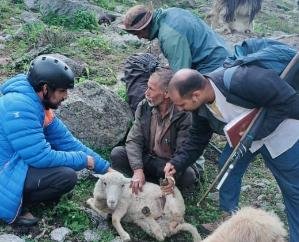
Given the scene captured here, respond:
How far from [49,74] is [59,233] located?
5.25 feet

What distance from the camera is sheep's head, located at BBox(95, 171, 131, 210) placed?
537cm

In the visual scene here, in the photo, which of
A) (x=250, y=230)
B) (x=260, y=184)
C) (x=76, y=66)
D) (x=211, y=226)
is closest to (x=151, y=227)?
(x=211, y=226)

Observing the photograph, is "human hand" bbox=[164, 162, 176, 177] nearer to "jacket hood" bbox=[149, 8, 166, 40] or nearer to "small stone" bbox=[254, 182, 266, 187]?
"jacket hood" bbox=[149, 8, 166, 40]

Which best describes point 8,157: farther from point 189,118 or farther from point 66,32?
point 66,32

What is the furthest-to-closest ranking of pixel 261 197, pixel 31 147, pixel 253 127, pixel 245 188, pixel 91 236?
pixel 245 188, pixel 261 197, pixel 91 236, pixel 31 147, pixel 253 127

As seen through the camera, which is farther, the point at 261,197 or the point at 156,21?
the point at 261,197

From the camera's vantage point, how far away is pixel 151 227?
5.63m

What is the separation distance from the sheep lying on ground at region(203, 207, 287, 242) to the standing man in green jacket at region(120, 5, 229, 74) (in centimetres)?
293

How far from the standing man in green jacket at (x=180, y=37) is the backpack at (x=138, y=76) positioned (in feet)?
1.76

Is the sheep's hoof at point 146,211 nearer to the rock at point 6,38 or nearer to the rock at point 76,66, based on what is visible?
the rock at point 76,66

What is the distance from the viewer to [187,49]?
21.0ft

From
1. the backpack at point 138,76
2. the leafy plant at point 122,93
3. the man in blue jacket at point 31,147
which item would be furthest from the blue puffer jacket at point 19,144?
the leafy plant at point 122,93

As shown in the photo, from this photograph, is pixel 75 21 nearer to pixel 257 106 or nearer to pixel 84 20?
pixel 84 20

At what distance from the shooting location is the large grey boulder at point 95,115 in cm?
686
